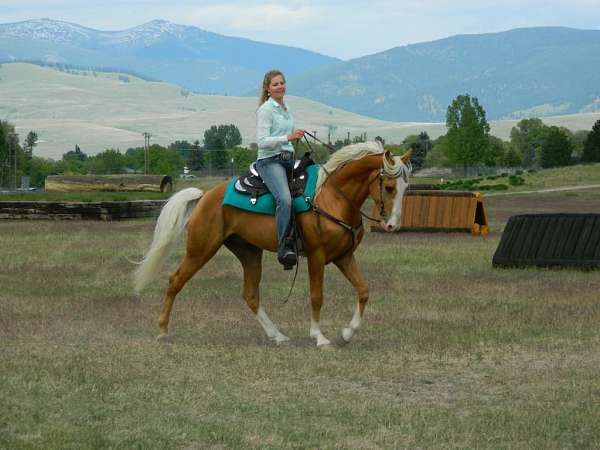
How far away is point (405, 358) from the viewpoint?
465 inches

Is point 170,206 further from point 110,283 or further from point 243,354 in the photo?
point 110,283

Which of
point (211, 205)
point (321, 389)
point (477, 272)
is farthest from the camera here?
point (477, 272)

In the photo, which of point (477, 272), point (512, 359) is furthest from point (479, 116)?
point (512, 359)

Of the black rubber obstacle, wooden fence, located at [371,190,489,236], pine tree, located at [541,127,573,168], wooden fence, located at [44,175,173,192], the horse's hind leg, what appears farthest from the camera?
pine tree, located at [541,127,573,168]

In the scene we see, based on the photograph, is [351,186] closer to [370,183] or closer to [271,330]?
[370,183]

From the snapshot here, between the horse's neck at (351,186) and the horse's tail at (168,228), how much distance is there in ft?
6.54

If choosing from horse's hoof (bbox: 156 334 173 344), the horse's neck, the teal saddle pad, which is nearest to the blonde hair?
the teal saddle pad

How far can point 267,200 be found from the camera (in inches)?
517

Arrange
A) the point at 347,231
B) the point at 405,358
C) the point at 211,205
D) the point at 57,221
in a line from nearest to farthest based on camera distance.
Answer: the point at 405,358
the point at 347,231
the point at 211,205
the point at 57,221

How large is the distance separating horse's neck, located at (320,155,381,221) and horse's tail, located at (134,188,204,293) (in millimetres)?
1994

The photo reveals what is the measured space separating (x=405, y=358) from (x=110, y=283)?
28.7 ft

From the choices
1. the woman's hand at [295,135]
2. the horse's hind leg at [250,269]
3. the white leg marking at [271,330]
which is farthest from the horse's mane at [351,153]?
the white leg marking at [271,330]

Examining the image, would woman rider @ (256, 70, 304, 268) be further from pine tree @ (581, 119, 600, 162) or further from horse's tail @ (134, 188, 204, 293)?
pine tree @ (581, 119, 600, 162)

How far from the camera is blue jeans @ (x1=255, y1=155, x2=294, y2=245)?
504 inches
